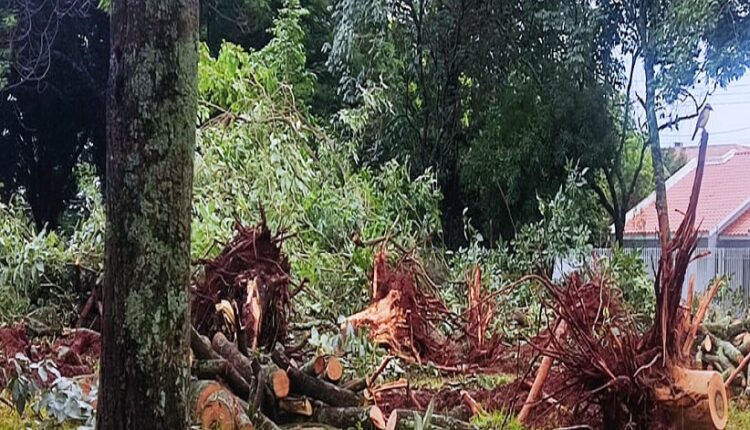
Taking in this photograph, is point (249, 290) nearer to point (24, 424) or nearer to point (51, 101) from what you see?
point (24, 424)

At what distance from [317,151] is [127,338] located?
18.5 feet

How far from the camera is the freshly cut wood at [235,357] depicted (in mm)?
3487

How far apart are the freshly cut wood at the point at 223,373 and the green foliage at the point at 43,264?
8.97ft

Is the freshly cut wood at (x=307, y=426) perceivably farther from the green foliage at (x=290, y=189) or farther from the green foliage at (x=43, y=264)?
the green foliage at (x=43, y=264)

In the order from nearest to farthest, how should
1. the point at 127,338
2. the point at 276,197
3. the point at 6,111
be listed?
the point at 127,338, the point at 276,197, the point at 6,111

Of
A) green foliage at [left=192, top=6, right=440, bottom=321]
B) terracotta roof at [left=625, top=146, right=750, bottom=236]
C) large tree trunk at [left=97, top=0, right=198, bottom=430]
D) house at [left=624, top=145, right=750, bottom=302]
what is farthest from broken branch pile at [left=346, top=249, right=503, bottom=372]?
terracotta roof at [left=625, top=146, right=750, bottom=236]

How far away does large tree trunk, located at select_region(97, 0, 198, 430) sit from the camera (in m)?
1.91

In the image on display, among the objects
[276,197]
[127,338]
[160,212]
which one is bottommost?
[127,338]

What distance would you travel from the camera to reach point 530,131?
1056cm

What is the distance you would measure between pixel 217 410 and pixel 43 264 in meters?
3.24

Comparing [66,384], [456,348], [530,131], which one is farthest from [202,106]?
[530,131]

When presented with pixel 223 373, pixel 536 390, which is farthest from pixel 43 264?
pixel 536 390

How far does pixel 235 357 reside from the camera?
3.59 meters

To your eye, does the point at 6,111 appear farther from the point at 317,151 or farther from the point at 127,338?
the point at 127,338
